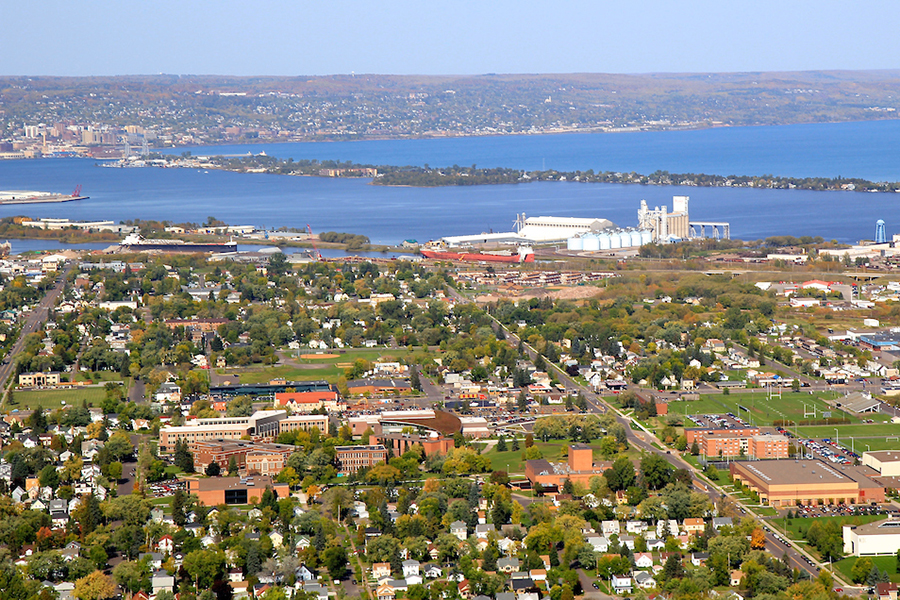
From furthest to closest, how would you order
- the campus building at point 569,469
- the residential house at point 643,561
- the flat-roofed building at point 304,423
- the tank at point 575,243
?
the tank at point 575,243
the flat-roofed building at point 304,423
the campus building at point 569,469
the residential house at point 643,561

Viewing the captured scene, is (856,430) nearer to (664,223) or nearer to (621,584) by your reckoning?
(621,584)

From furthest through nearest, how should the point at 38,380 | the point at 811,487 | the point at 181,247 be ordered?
the point at 181,247, the point at 38,380, the point at 811,487

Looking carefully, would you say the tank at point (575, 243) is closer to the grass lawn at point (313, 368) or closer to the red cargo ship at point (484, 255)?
the red cargo ship at point (484, 255)

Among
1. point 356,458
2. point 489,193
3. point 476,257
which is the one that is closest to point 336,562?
point 356,458

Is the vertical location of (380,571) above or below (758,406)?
above

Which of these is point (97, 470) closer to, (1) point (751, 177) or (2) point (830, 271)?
(2) point (830, 271)

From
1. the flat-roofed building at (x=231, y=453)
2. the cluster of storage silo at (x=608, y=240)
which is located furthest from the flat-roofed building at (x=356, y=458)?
the cluster of storage silo at (x=608, y=240)

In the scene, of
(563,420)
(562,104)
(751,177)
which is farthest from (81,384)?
(562,104)
